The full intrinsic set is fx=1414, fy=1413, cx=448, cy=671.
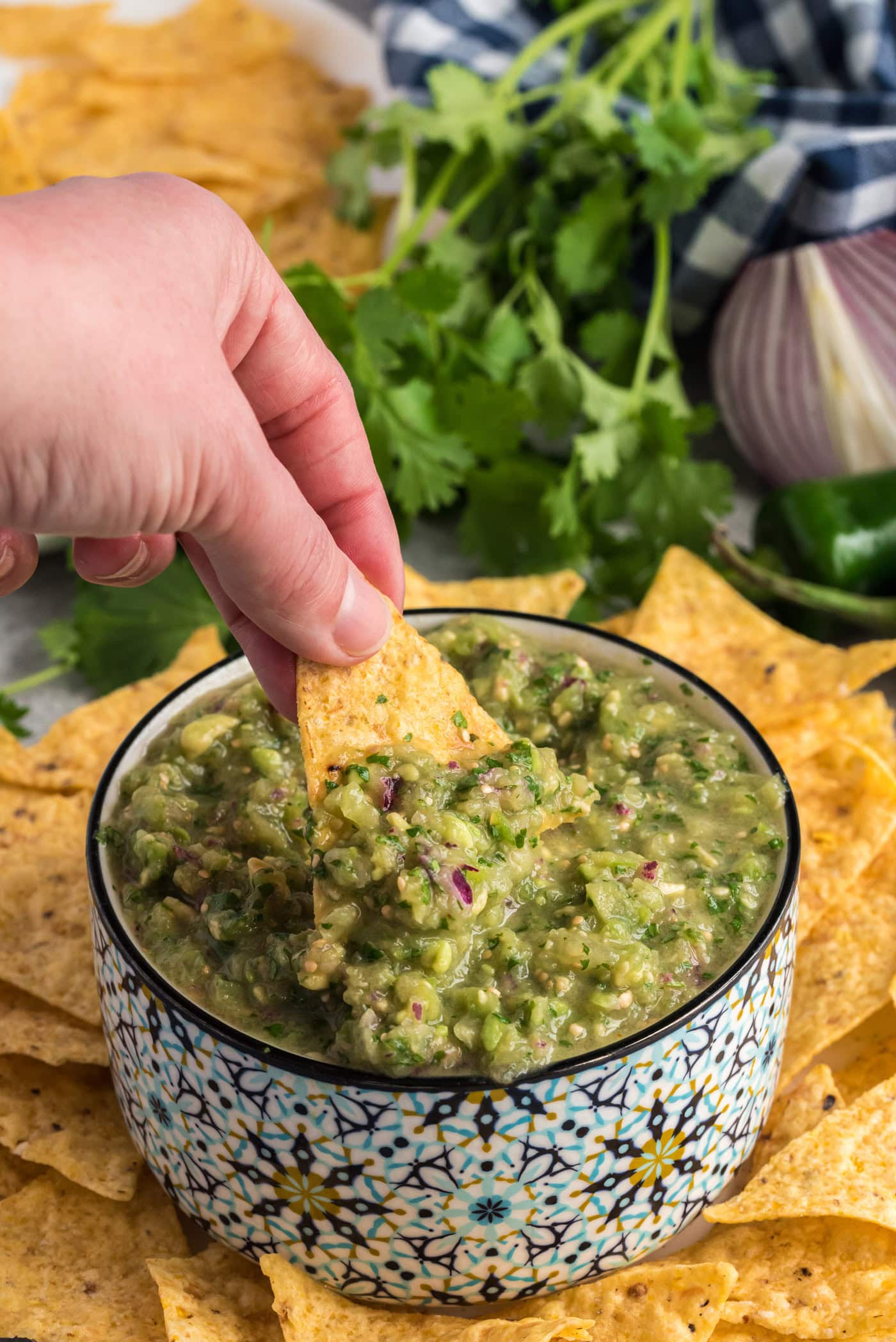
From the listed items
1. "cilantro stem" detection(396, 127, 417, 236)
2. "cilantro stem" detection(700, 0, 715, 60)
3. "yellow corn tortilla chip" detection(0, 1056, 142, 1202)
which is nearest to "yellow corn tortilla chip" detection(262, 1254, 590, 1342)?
"yellow corn tortilla chip" detection(0, 1056, 142, 1202)

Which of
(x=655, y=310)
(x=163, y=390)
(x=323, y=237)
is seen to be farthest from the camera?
(x=323, y=237)

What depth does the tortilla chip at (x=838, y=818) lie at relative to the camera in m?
2.68

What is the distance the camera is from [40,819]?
285cm

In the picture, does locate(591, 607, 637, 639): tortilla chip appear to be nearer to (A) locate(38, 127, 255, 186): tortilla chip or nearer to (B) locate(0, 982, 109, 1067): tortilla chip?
(B) locate(0, 982, 109, 1067): tortilla chip

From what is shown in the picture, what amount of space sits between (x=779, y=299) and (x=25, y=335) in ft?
10.9

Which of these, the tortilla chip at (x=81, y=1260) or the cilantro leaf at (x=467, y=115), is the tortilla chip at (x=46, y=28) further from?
the tortilla chip at (x=81, y=1260)

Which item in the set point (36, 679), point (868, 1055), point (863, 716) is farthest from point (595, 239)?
point (868, 1055)

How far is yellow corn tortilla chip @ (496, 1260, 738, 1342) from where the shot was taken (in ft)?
6.45

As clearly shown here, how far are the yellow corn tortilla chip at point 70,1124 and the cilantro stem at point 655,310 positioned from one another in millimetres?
2352

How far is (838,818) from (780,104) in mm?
2878

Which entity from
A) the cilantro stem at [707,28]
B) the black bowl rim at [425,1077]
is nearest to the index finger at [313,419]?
the black bowl rim at [425,1077]

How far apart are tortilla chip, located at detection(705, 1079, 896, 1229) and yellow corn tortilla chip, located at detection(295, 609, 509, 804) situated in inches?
30.4

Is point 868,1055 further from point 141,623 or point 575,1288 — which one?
point 141,623

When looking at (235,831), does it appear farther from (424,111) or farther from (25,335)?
(424,111)
